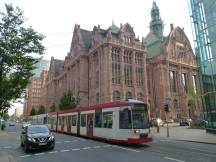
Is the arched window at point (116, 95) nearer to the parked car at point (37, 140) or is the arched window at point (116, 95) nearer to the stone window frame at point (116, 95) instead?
the stone window frame at point (116, 95)

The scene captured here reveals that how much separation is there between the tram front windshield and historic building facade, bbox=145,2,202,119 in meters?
48.7

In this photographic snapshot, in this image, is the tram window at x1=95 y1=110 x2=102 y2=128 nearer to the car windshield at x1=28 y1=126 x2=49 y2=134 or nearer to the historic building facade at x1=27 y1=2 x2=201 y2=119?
the car windshield at x1=28 y1=126 x2=49 y2=134

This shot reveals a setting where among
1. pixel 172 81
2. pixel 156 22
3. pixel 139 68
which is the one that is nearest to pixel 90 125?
pixel 139 68

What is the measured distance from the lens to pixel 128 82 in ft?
196

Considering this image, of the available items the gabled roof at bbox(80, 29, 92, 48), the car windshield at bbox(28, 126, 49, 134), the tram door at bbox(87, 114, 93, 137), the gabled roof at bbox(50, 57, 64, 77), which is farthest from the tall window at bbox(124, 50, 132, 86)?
the gabled roof at bbox(50, 57, 64, 77)

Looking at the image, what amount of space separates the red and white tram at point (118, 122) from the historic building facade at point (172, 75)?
45372 mm

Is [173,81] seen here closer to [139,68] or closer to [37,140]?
[139,68]

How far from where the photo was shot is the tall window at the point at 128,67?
59766mm

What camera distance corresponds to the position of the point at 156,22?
8275 cm

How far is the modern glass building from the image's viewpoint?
1059 inches

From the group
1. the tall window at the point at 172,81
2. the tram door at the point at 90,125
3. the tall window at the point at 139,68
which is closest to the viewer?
the tram door at the point at 90,125

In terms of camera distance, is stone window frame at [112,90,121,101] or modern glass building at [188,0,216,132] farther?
stone window frame at [112,90,121,101]

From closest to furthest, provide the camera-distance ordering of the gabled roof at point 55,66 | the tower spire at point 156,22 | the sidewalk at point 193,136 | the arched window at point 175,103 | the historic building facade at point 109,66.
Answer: the sidewalk at point 193,136 → the historic building facade at point 109,66 → the arched window at point 175,103 → the tower spire at point 156,22 → the gabled roof at point 55,66

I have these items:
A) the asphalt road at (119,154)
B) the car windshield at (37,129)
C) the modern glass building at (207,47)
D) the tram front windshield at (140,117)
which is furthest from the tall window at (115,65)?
the asphalt road at (119,154)
